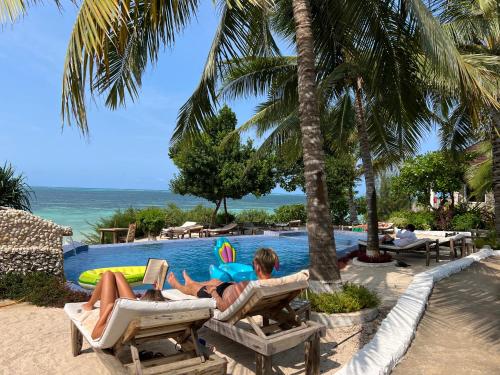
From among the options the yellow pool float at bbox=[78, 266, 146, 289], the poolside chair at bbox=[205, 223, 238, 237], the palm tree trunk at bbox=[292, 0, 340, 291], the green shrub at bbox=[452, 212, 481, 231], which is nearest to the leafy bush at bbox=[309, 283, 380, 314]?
the palm tree trunk at bbox=[292, 0, 340, 291]

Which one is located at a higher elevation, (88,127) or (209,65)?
(209,65)

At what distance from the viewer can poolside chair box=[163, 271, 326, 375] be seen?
3152 millimetres

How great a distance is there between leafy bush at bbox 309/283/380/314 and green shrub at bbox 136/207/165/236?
1314 centimetres

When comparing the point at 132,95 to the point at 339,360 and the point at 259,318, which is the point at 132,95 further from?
the point at 339,360

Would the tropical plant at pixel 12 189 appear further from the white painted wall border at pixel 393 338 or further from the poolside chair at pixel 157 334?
the white painted wall border at pixel 393 338

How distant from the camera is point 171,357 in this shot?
3086 millimetres

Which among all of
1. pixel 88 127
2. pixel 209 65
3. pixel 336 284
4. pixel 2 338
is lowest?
pixel 2 338

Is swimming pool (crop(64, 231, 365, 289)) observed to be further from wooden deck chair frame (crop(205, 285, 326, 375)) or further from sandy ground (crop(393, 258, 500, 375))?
wooden deck chair frame (crop(205, 285, 326, 375))

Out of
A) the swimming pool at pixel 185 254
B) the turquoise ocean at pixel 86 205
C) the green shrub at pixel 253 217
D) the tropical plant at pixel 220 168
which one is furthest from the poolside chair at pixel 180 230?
the green shrub at pixel 253 217

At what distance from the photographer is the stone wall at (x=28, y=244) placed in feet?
21.1

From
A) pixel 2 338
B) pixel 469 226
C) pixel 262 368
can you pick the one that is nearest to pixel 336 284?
pixel 262 368

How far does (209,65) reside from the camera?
6.62 meters

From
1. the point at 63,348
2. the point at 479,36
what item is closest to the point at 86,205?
the point at 479,36

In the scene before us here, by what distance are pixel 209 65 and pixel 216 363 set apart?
5093mm
